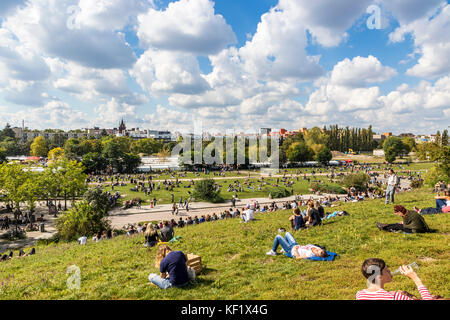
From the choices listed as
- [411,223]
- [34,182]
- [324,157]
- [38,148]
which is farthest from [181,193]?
[38,148]

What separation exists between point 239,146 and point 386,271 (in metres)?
77.8

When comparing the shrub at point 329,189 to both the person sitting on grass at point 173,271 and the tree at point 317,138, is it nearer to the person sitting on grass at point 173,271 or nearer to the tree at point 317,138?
the person sitting on grass at point 173,271

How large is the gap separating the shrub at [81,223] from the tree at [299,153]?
76.3m

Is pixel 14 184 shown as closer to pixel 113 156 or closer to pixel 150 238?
pixel 150 238

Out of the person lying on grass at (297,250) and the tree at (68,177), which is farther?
the tree at (68,177)

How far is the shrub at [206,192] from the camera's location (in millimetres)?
35062

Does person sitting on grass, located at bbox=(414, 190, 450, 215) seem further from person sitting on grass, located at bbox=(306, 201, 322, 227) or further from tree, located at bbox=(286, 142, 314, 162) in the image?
tree, located at bbox=(286, 142, 314, 162)

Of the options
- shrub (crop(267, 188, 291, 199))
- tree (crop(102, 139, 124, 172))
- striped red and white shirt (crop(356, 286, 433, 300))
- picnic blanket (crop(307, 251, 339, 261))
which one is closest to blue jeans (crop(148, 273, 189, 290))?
picnic blanket (crop(307, 251, 339, 261))

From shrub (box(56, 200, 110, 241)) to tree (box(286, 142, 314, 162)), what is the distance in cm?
7629

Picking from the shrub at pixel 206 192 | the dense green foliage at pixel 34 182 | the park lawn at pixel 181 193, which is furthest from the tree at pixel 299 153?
the dense green foliage at pixel 34 182

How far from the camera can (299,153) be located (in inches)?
3467

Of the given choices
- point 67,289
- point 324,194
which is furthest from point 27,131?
point 67,289
